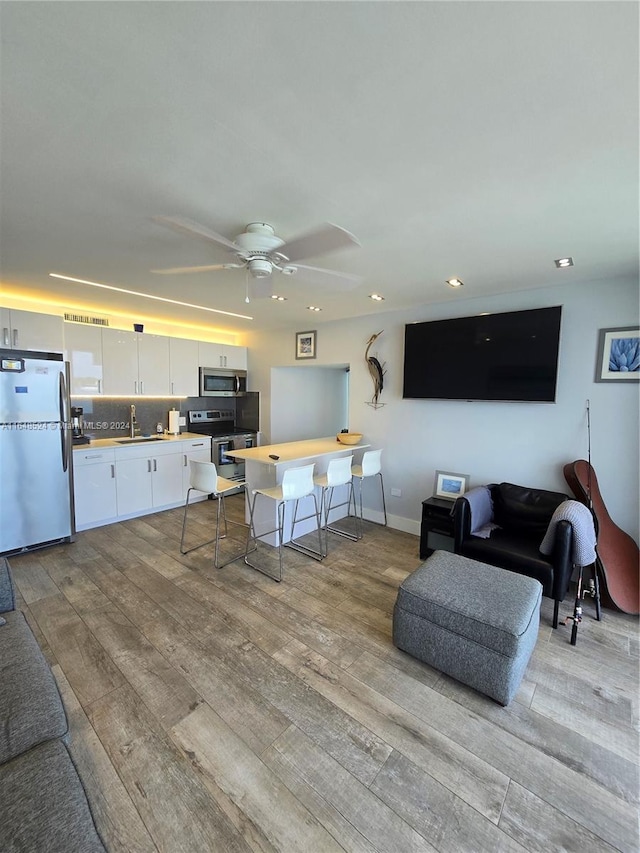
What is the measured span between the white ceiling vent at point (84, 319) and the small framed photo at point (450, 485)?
14.8 ft

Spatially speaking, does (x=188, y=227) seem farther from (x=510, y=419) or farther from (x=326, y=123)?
(x=510, y=419)

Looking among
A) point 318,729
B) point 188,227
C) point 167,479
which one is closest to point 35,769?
point 318,729

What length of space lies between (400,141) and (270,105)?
503 millimetres

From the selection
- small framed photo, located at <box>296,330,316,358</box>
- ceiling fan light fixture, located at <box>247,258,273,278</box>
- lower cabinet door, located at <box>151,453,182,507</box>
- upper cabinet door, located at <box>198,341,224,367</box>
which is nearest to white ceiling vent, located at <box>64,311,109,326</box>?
upper cabinet door, located at <box>198,341,224,367</box>

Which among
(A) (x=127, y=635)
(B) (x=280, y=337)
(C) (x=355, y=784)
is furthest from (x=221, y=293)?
(C) (x=355, y=784)

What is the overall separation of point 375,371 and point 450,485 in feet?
5.27

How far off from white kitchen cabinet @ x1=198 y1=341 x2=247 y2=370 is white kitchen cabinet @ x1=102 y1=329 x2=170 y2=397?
Result: 0.56m

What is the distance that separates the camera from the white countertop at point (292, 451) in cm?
332

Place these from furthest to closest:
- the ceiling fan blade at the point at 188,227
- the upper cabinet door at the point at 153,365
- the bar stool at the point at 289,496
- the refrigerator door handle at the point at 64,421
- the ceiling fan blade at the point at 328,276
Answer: the upper cabinet door at the point at 153,365
the refrigerator door handle at the point at 64,421
the bar stool at the point at 289,496
the ceiling fan blade at the point at 328,276
the ceiling fan blade at the point at 188,227

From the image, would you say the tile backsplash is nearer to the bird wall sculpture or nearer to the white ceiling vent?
the white ceiling vent

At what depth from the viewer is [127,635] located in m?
2.24

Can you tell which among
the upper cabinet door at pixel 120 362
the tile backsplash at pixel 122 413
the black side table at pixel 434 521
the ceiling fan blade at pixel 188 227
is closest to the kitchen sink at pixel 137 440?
the tile backsplash at pixel 122 413

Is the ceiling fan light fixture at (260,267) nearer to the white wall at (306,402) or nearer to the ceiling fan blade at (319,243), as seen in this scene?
the ceiling fan blade at (319,243)

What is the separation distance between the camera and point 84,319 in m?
4.07
